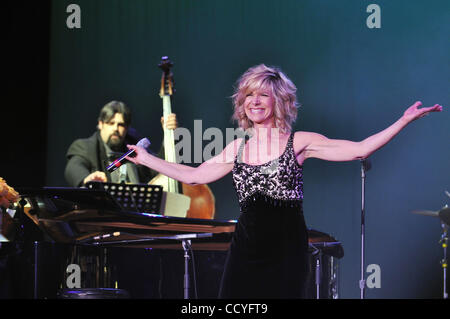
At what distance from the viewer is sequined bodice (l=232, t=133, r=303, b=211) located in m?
2.60

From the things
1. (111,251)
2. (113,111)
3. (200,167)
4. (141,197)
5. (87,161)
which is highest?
(113,111)

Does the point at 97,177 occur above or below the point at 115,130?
below

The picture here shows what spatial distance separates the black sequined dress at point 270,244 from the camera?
2.54 metres

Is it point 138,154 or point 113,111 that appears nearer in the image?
point 138,154

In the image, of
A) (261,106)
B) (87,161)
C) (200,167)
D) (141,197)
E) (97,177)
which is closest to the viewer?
(261,106)

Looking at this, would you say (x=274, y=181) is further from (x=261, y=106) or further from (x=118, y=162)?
(x=118, y=162)

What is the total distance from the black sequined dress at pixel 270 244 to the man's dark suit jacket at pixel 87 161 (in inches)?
113

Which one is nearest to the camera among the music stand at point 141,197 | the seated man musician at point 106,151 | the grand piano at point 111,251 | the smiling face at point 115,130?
the grand piano at point 111,251

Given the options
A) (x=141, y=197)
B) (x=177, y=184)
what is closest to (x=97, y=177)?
(x=177, y=184)

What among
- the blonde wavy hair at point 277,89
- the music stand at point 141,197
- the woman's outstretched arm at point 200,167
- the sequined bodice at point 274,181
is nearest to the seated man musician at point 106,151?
the music stand at point 141,197

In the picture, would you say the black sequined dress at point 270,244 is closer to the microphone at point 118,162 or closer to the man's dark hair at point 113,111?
the microphone at point 118,162

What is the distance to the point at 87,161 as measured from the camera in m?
5.40

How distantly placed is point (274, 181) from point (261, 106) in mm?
363

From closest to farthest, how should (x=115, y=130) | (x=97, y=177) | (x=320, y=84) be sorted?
(x=97, y=177), (x=115, y=130), (x=320, y=84)
